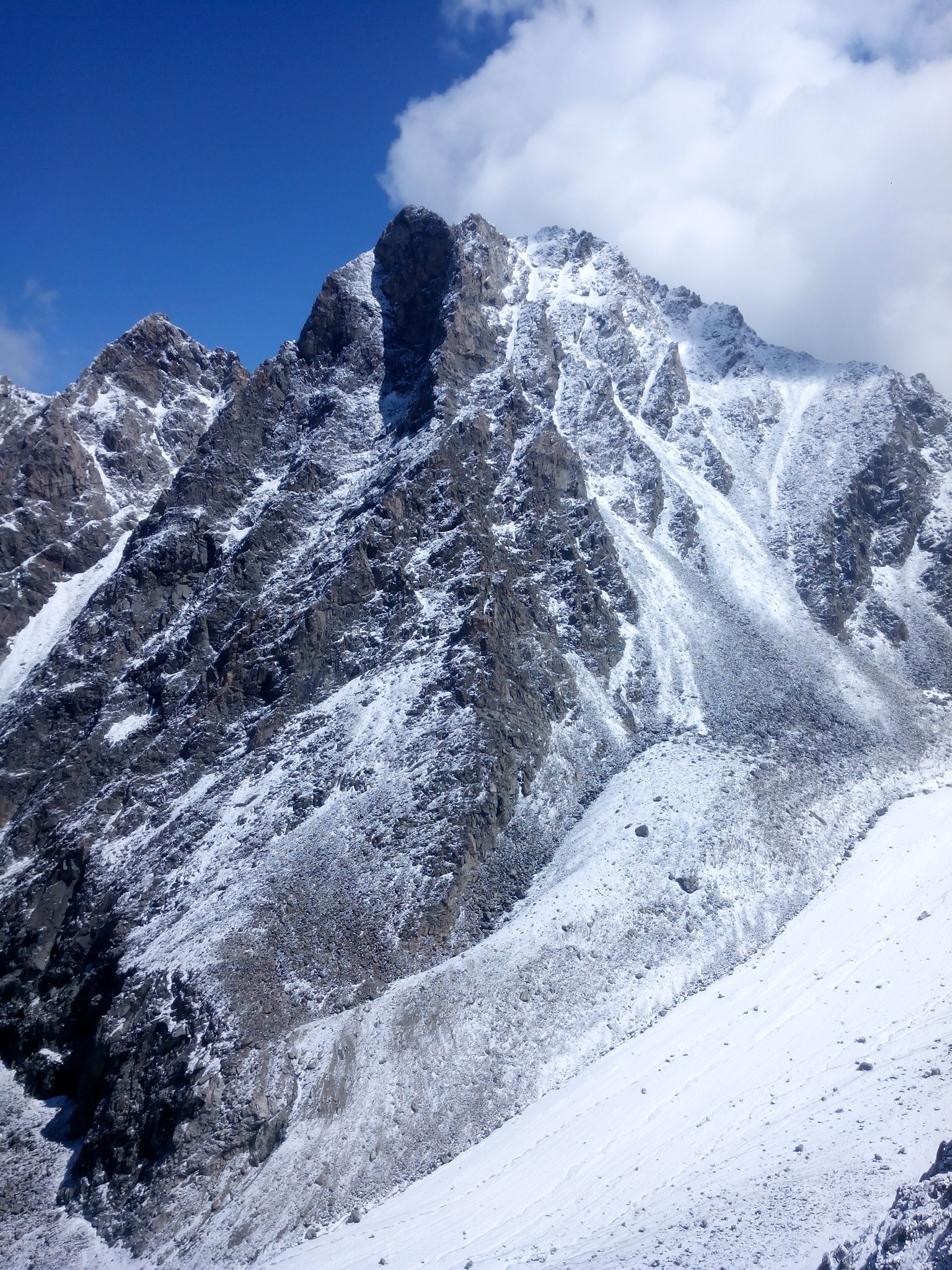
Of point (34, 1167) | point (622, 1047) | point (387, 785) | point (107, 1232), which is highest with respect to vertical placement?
point (387, 785)

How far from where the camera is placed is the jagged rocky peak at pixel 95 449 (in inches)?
2670

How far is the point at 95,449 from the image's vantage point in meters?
74.8

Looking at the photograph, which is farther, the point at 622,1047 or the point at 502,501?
the point at 502,501

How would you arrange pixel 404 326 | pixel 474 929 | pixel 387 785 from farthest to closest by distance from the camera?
pixel 404 326 → pixel 387 785 → pixel 474 929

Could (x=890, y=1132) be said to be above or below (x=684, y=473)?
below

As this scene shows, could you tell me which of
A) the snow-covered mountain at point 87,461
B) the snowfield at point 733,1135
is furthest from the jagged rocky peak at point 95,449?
the snowfield at point 733,1135

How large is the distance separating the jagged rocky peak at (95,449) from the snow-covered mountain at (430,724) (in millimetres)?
876

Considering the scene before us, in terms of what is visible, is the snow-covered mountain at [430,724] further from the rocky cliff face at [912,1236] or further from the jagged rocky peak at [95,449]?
the rocky cliff face at [912,1236]

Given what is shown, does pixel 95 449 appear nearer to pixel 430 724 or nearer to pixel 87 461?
pixel 87 461

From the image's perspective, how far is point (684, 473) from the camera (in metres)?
68.8

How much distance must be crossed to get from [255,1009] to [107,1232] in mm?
8250

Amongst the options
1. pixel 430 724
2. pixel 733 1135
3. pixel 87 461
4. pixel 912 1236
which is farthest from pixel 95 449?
pixel 912 1236

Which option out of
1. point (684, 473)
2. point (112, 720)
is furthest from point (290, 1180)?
point (684, 473)

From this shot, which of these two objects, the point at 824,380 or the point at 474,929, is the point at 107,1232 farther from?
the point at 824,380
